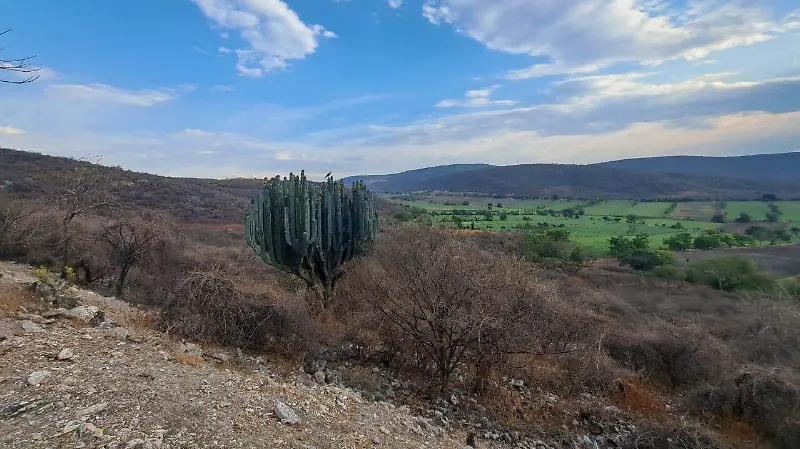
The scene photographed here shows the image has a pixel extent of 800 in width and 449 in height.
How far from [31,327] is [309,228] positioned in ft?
20.4

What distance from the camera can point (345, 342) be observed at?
33.1 feet

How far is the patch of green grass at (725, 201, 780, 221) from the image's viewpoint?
4539cm

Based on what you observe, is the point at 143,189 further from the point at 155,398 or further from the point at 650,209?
the point at 650,209

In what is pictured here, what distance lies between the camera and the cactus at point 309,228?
39.6 feet

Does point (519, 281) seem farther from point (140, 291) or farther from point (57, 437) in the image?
point (140, 291)

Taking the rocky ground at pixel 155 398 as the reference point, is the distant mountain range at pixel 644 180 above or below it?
above

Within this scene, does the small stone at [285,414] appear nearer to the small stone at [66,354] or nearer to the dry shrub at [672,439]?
the small stone at [66,354]

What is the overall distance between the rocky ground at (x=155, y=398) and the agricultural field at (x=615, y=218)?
1040 inches

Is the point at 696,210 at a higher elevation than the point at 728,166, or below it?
below

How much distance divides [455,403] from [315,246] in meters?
5.68

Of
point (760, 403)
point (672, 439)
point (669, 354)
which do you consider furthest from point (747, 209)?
point (672, 439)

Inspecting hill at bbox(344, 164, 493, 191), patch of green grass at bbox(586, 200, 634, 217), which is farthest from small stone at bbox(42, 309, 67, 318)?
hill at bbox(344, 164, 493, 191)

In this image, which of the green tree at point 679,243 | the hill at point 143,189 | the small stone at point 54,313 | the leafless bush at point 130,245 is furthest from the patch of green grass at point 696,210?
the small stone at point 54,313

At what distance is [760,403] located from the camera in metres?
9.14
